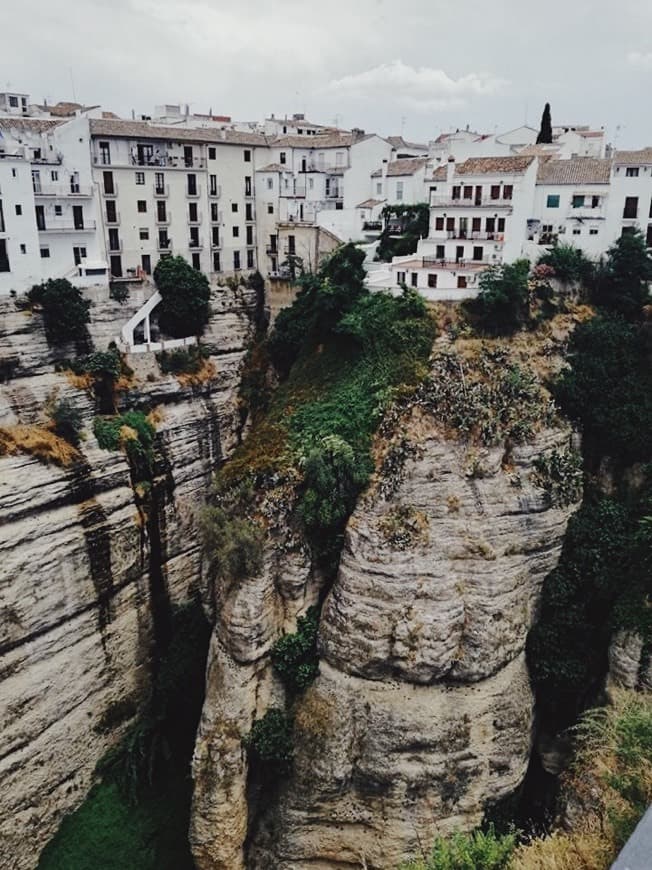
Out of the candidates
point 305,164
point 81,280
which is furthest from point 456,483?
point 305,164

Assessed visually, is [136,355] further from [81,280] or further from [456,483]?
[456,483]

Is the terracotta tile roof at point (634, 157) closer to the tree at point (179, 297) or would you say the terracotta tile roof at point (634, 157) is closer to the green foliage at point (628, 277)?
the green foliage at point (628, 277)

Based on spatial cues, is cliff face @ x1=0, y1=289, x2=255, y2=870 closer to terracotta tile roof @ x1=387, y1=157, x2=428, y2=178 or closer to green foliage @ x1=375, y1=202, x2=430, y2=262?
green foliage @ x1=375, y1=202, x2=430, y2=262

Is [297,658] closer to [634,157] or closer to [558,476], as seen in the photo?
[558,476]

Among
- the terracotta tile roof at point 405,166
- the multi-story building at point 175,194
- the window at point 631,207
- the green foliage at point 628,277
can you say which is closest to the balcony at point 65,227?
the multi-story building at point 175,194

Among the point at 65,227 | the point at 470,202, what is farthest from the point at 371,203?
the point at 65,227

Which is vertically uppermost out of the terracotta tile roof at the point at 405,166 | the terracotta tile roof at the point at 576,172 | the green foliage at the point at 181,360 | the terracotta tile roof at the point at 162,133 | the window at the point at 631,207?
the terracotta tile roof at the point at 162,133
